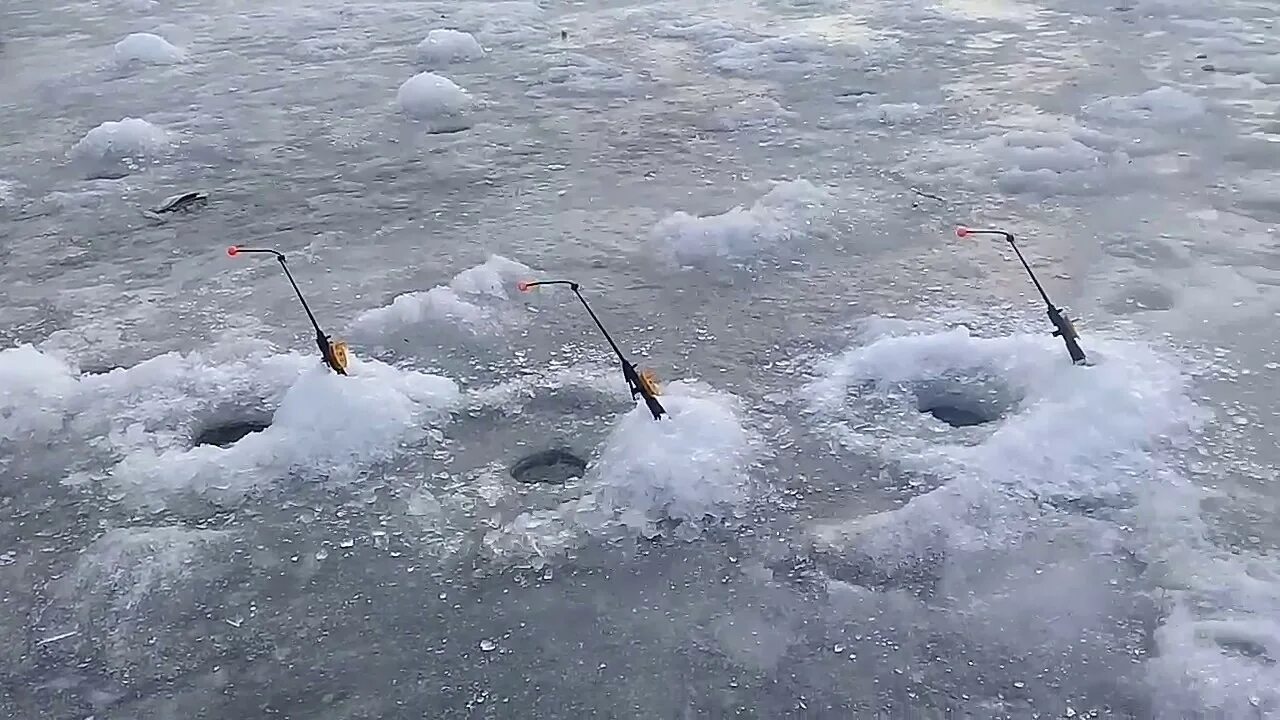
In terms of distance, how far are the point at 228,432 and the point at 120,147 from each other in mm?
2520

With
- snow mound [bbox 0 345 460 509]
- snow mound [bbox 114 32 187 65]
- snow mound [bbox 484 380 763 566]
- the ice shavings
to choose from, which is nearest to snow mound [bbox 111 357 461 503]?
snow mound [bbox 0 345 460 509]

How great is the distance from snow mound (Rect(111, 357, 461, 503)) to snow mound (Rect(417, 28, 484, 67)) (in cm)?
340

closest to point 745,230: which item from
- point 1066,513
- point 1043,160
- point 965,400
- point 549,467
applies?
point 965,400

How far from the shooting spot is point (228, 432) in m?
A: 2.92

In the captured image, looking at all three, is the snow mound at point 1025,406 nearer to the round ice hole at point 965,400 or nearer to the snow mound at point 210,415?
the round ice hole at point 965,400

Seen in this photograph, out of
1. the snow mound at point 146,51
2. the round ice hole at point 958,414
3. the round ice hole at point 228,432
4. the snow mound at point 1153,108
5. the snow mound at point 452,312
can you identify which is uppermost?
the snow mound at point 1153,108

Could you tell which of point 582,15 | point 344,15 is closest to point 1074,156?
point 582,15

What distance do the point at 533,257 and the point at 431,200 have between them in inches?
27.7

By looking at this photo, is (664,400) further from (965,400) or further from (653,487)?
(965,400)

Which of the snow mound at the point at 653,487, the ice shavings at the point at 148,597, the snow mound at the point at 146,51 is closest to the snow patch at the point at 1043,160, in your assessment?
the snow mound at the point at 653,487

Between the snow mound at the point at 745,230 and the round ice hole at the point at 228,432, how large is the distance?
1398mm

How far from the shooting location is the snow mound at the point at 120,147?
4.78 meters

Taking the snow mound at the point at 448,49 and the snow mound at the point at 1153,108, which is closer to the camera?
the snow mound at the point at 1153,108

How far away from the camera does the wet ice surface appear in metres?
2.18
